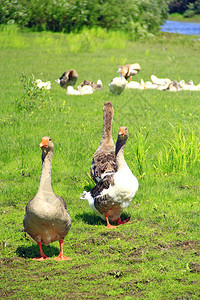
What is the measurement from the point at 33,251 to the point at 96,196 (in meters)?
1.20

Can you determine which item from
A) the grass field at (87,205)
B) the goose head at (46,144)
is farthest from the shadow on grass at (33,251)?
the goose head at (46,144)

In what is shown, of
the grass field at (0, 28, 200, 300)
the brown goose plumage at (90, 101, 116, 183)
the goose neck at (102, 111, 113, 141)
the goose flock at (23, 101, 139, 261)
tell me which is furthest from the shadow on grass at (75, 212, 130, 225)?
the goose neck at (102, 111, 113, 141)

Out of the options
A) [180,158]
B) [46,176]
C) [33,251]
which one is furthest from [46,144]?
[180,158]

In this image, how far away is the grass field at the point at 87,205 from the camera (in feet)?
16.5

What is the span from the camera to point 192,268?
5.24 meters

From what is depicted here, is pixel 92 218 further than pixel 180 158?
No

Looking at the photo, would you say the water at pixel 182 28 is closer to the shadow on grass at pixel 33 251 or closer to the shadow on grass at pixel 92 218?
the shadow on grass at pixel 92 218

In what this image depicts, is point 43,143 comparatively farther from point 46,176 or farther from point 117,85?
point 117,85

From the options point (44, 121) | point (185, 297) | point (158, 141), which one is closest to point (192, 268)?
point (185, 297)

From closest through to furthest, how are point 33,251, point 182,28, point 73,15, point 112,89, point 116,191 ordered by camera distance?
point 33,251
point 116,191
point 112,89
point 73,15
point 182,28

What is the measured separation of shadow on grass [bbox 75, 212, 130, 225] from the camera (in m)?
6.86

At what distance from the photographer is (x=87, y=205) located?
746cm

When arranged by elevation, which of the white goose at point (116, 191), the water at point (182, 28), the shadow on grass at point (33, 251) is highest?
the white goose at point (116, 191)

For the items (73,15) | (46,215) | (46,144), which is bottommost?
(73,15)
